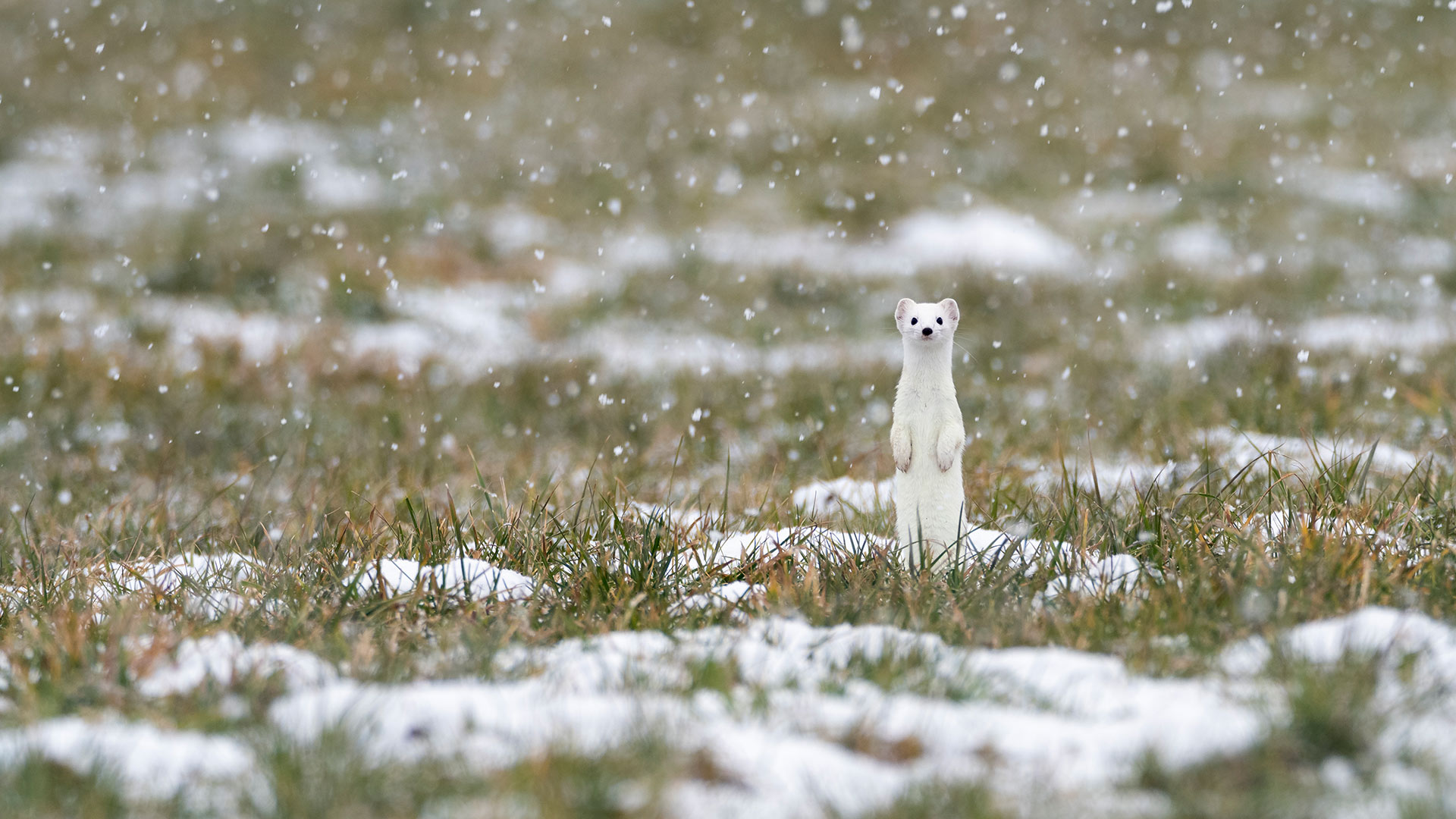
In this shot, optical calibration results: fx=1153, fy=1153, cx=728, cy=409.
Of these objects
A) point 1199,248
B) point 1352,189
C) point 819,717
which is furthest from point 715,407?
point 1352,189

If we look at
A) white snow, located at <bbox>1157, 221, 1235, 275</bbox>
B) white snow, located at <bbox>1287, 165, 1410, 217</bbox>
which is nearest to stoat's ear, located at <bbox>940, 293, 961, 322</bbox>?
white snow, located at <bbox>1157, 221, 1235, 275</bbox>

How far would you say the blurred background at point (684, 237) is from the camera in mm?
5512

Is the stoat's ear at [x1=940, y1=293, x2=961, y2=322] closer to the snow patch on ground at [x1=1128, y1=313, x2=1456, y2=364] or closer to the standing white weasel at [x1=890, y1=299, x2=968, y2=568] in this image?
the standing white weasel at [x1=890, y1=299, x2=968, y2=568]

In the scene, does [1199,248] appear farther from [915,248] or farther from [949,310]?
[949,310]

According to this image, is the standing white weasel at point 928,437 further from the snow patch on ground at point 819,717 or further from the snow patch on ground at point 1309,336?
the snow patch on ground at point 1309,336

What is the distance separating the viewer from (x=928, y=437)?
3062mm

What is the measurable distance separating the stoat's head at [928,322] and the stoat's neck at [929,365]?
2 cm

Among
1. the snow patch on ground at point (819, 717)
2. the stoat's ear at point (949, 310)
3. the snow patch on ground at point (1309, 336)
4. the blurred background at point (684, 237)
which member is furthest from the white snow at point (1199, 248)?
the snow patch on ground at point (819, 717)

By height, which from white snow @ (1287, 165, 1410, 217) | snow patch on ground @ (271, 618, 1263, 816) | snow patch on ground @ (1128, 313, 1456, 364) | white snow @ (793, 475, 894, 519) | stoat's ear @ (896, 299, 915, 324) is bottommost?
snow patch on ground @ (271, 618, 1263, 816)

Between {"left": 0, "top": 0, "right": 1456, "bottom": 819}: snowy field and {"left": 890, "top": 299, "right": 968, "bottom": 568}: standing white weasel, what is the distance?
0.12 metres

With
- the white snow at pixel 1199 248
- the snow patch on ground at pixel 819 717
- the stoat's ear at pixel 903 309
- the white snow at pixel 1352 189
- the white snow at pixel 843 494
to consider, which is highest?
the white snow at pixel 1352 189

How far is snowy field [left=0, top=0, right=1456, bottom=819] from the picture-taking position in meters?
2.22

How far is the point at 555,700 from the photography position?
242cm

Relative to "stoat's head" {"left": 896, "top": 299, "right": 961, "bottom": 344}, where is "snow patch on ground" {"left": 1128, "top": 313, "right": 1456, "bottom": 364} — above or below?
above
